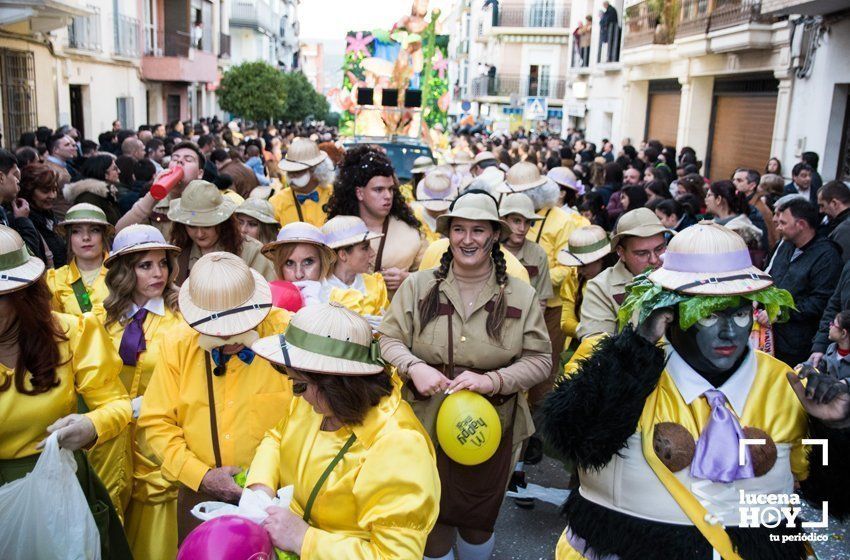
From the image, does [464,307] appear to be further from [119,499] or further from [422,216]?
[422,216]

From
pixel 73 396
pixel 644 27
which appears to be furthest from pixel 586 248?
pixel 644 27

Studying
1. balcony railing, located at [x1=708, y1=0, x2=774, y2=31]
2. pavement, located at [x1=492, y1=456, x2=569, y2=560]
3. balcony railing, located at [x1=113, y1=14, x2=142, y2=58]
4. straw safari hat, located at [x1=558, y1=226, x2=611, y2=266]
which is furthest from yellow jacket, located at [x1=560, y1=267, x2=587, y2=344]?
balcony railing, located at [x1=113, y1=14, x2=142, y2=58]

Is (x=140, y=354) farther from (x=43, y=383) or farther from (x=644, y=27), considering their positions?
(x=644, y=27)

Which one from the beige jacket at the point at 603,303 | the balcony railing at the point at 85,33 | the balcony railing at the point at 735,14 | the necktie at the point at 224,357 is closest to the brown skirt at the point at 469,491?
the beige jacket at the point at 603,303

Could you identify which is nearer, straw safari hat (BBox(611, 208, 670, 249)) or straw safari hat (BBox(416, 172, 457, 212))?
straw safari hat (BBox(611, 208, 670, 249))

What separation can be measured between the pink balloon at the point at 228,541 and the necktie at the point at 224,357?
1.07m

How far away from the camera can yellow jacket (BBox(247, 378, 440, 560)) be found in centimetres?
247

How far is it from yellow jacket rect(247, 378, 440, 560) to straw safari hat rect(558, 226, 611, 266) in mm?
2781

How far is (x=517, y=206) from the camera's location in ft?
18.7

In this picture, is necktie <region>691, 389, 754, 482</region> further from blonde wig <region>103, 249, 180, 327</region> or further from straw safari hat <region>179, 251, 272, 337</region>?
blonde wig <region>103, 249, 180, 327</region>

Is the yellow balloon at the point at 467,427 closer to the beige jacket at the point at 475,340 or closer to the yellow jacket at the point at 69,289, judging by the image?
the beige jacket at the point at 475,340

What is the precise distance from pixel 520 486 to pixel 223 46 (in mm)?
40547

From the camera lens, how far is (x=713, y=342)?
2680 mm

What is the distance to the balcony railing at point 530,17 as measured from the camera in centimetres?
4628
